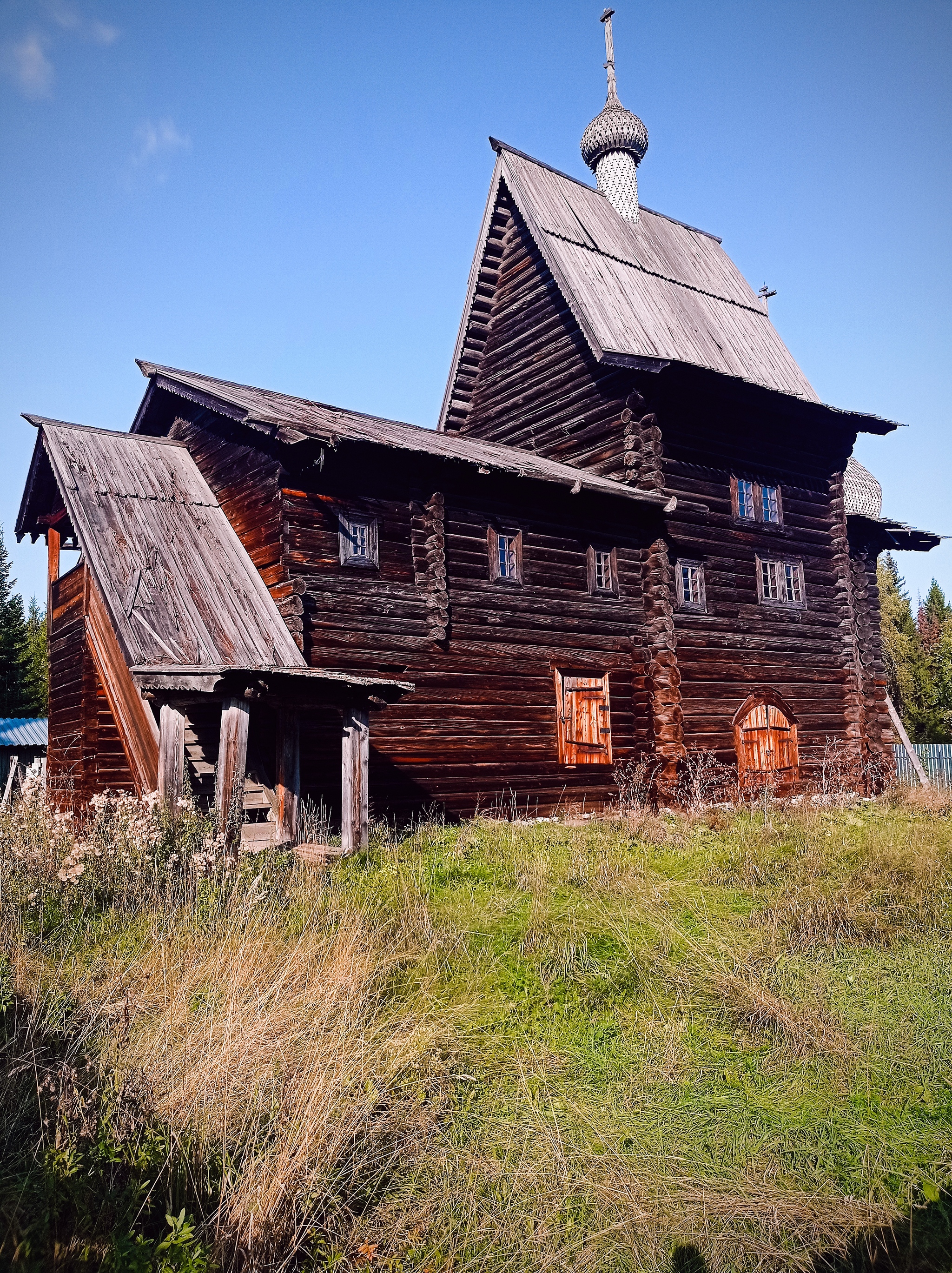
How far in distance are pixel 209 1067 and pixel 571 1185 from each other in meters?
2.00

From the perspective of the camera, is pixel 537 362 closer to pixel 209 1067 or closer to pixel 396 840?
pixel 396 840

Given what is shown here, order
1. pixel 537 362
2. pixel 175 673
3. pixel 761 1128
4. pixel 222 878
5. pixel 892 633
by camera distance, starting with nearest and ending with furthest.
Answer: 1. pixel 761 1128
2. pixel 222 878
3. pixel 175 673
4. pixel 537 362
5. pixel 892 633

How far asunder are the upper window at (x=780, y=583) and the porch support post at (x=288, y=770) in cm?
1175

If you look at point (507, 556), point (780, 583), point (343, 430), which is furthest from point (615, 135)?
point (343, 430)

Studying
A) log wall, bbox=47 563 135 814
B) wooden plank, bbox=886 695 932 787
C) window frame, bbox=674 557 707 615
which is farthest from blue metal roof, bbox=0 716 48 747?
wooden plank, bbox=886 695 932 787

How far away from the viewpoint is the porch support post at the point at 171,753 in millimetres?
9805

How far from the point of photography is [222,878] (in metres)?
8.23

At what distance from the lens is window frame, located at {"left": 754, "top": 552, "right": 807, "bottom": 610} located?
1966 centimetres

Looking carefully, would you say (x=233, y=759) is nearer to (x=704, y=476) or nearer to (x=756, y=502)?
(x=704, y=476)

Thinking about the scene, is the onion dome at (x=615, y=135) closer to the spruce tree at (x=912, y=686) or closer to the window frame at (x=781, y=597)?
the window frame at (x=781, y=597)

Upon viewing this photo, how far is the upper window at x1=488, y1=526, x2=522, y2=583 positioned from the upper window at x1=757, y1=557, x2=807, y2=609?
6296mm

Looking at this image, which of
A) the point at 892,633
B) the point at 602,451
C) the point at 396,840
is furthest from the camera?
the point at 892,633

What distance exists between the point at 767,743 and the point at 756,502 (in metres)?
5.17

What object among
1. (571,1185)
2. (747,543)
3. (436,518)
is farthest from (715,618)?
(571,1185)
